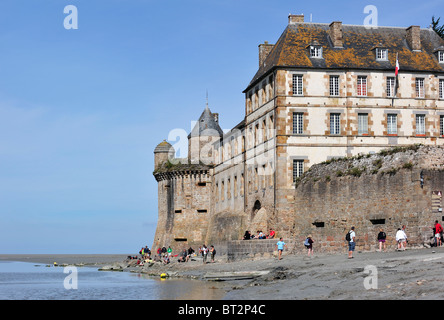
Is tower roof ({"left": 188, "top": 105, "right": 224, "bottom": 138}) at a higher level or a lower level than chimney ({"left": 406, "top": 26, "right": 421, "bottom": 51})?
lower

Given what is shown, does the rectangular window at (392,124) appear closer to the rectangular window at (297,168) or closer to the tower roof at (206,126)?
the rectangular window at (297,168)

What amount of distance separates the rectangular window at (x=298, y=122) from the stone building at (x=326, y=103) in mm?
66

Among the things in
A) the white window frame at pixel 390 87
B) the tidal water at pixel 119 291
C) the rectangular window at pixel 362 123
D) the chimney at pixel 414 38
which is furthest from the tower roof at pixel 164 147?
the tidal water at pixel 119 291

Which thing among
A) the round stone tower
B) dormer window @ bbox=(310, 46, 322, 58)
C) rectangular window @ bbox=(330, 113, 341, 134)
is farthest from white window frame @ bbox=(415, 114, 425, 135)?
the round stone tower

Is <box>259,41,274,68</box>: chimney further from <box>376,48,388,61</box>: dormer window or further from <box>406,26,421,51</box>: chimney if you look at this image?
<box>406,26,421,51</box>: chimney

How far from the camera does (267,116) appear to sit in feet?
173

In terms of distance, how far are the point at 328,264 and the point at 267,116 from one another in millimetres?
21001

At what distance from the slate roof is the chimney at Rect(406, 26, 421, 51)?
0.99 feet

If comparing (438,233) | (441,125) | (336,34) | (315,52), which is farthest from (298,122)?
(438,233)

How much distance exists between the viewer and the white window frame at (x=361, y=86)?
52.0 m

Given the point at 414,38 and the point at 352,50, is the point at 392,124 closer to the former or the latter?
the point at 352,50

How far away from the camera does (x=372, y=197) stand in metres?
38.5

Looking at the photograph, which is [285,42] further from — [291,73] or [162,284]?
[162,284]

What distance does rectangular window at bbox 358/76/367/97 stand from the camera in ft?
171
